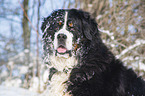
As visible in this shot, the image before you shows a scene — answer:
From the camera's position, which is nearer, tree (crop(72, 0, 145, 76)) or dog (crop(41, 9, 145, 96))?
dog (crop(41, 9, 145, 96))

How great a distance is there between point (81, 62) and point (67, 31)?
554 millimetres

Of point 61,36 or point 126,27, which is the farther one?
point 126,27

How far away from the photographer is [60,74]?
234 centimetres

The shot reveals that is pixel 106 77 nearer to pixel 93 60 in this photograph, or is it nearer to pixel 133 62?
pixel 93 60

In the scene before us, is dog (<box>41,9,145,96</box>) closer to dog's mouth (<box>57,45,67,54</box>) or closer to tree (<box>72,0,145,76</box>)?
dog's mouth (<box>57,45,67,54</box>)

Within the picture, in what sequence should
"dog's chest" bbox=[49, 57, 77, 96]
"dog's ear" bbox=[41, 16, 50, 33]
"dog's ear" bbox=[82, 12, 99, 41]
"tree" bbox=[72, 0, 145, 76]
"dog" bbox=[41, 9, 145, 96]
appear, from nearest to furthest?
"dog" bbox=[41, 9, 145, 96], "dog's chest" bbox=[49, 57, 77, 96], "dog's ear" bbox=[82, 12, 99, 41], "dog's ear" bbox=[41, 16, 50, 33], "tree" bbox=[72, 0, 145, 76]

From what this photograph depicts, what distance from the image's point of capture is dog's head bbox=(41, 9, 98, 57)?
7.53 ft

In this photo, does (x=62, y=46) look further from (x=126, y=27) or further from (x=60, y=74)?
(x=126, y=27)

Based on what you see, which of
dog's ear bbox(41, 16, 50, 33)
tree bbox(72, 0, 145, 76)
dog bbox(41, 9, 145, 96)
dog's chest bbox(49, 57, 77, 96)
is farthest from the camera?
tree bbox(72, 0, 145, 76)

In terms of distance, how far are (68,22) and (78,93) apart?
1165 millimetres

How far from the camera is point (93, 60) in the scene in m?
2.27

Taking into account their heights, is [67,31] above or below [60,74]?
above

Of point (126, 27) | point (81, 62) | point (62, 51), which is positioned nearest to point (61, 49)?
point (62, 51)

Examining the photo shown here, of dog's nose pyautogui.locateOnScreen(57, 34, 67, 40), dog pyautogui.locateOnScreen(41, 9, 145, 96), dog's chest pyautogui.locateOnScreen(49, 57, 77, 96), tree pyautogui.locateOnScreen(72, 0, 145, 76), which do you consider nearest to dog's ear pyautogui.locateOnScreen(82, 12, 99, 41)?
dog pyautogui.locateOnScreen(41, 9, 145, 96)
